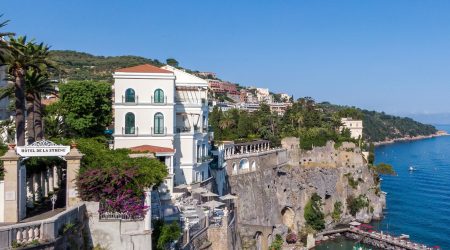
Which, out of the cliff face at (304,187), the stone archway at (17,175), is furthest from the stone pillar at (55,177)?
the cliff face at (304,187)

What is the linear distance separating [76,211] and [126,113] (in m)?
20.1

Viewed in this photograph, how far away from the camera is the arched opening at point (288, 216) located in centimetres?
6488

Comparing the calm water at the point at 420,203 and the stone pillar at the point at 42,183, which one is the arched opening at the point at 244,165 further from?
the stone pillar at the point at 42,183

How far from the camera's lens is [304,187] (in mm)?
67750

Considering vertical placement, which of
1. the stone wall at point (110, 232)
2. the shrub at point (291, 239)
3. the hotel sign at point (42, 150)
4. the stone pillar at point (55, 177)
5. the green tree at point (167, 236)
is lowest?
the shrub at point (291, 239)

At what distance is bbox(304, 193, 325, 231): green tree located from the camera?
213ft

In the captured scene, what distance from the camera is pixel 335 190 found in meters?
71.7

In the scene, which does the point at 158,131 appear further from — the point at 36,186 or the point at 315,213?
the point at 315,213

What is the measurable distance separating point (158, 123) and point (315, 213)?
123 feet

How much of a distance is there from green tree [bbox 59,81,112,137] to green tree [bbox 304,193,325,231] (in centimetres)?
3785

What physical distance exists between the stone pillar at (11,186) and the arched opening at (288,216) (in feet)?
170

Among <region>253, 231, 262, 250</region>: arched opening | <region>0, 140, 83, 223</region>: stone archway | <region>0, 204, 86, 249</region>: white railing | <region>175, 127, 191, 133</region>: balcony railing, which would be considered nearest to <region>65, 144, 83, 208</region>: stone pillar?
<region>0, 140, 83, 223</region>: stone archway

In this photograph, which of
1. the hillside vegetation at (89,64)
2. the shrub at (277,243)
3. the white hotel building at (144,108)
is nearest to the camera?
the white hotel building at (144,108)

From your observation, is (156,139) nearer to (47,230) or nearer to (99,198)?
(99,198)
